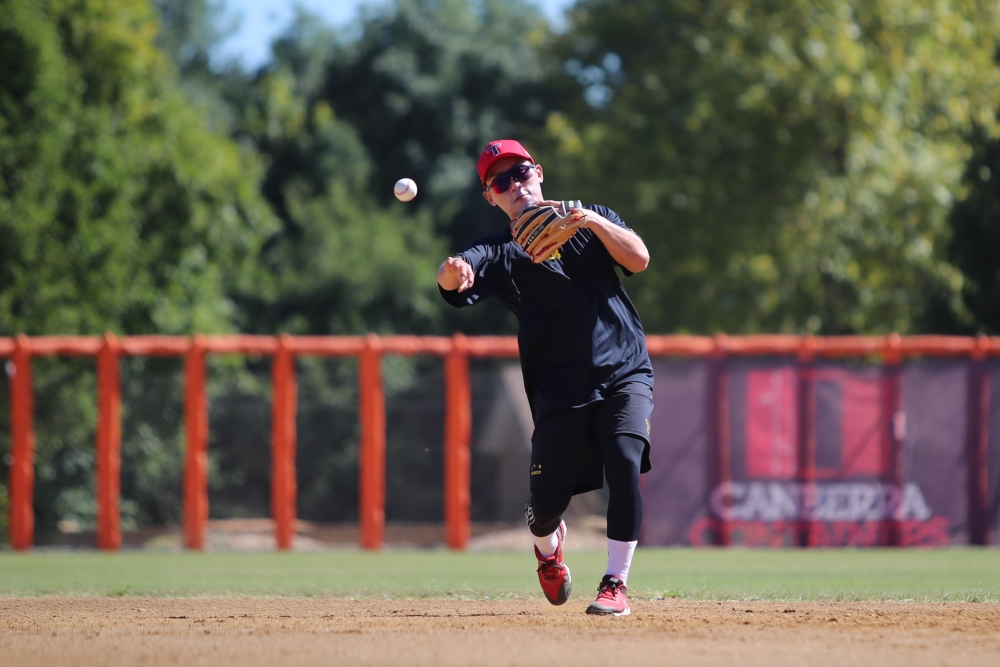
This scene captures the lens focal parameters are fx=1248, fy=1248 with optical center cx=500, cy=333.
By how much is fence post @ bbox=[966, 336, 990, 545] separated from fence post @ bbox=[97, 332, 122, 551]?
9.49 meters

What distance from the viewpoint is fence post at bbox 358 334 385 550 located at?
13938 mm

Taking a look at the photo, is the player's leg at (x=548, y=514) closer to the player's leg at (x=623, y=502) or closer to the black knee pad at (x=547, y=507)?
→ the black knee pad at (x=547, y=507)

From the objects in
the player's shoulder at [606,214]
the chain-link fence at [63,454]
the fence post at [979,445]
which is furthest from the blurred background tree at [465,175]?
the player's shoulder at [606,214]

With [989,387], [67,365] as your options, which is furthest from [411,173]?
[989,387]

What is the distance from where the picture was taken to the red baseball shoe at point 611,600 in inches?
214

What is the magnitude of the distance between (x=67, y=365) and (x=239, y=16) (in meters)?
37.3

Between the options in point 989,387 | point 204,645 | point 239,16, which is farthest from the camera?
point 239,16

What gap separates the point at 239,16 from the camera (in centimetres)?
5038

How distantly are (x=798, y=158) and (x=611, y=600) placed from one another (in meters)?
18.5

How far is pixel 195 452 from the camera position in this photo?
13.8 m

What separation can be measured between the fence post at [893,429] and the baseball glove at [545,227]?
9578 millimetres

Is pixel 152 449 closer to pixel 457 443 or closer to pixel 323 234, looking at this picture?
pixel 457 443

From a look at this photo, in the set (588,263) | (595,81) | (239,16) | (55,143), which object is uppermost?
(239,16)

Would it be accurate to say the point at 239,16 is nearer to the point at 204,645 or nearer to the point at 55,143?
the point at 55,143
